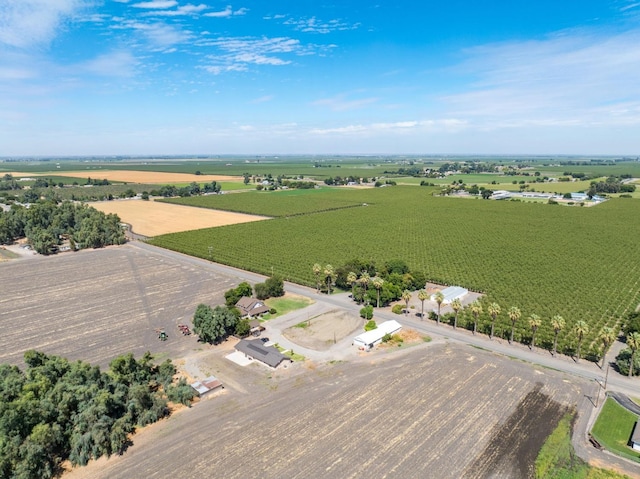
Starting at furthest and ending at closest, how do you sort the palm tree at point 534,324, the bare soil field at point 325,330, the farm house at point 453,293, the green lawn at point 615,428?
the farm house at point 453,293
the bare soil field at point 325,330
the palm tree at point 534,324
the green lawn at point 615,428

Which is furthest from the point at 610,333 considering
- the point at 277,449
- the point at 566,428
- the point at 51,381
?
the point at 51,381

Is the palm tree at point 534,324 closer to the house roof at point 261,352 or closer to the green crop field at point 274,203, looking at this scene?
the house roof at point 261,352

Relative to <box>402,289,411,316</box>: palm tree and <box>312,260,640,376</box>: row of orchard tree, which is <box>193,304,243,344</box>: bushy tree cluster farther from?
<box>402,289,411,316</box>: palm tree

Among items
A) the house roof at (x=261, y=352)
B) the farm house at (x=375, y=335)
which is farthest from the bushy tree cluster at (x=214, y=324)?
the farm house at (x=375, y=335)

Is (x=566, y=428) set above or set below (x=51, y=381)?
below

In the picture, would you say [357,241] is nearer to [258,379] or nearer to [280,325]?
[280,325]

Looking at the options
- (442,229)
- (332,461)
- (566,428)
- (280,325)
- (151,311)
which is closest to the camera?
(332,461)

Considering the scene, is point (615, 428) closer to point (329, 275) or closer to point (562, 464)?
point (562, 464)
